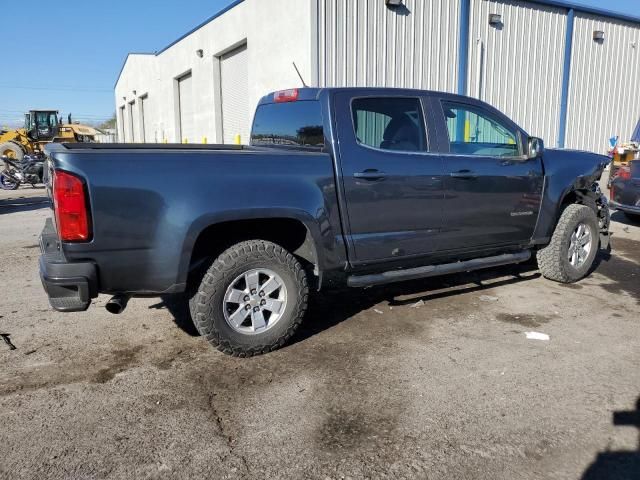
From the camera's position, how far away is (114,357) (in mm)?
3996

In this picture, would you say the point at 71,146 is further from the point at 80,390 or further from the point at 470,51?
the point at 470,51

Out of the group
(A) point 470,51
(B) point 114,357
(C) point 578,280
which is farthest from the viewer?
(A) point 470,51

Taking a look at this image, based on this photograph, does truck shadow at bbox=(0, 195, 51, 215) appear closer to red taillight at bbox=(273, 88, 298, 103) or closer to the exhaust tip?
red taillight at bbox=(273, 88, 298, 103)

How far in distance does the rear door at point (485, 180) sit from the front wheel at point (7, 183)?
1702 centimetres

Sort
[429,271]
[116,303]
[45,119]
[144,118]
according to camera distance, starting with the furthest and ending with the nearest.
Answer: [144,118] → [45,119] → [429,271] → [116,303]

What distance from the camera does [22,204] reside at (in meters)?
14.0

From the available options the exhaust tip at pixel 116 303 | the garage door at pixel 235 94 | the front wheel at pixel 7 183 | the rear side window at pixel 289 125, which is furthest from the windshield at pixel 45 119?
the exhaust tip at pixel 116 303

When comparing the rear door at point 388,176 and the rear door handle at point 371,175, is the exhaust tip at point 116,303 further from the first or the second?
the rear door handle at point 371,175

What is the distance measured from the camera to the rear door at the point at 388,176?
425 cm

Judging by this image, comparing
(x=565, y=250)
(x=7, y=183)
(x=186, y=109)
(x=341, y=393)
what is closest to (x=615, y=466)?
(x=341, y=393)

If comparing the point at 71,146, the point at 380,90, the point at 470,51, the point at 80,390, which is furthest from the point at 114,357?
the point at 470,51

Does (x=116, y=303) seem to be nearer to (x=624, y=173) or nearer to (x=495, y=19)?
(x=624, y=173)

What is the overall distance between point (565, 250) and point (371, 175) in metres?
2.79

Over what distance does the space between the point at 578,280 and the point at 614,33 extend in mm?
15466
